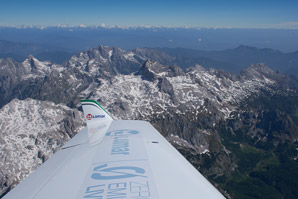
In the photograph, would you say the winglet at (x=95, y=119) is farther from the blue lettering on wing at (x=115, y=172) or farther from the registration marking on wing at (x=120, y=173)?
the blue lettering on wing at (x=115, y=172)

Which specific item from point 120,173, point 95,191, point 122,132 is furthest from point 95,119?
point 95,191

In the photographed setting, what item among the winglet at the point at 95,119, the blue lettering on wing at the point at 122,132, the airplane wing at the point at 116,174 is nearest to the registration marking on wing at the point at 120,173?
the airplane wing at the point at 116,174

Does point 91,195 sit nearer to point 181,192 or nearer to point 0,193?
point 181,192

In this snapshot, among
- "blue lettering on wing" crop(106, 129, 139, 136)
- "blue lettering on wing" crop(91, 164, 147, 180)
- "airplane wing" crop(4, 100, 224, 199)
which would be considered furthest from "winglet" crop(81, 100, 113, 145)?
"blue lettering on wing" crop(91, 164, 147, 180)

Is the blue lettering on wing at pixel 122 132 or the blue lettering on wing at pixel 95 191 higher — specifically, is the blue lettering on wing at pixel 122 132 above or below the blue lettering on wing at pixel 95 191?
below

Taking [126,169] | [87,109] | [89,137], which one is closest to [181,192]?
[126,169]

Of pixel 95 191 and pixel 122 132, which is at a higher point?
pixel 95 191

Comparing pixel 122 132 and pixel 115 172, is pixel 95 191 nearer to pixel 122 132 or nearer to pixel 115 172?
pixel 115 172
